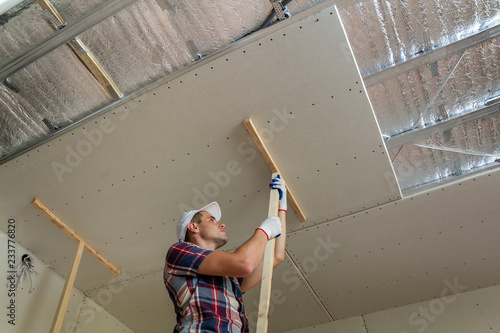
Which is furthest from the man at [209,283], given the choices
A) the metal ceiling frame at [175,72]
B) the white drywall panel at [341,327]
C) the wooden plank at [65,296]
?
the white drywall panel at [341,327]

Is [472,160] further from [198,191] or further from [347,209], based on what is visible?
[198,191]

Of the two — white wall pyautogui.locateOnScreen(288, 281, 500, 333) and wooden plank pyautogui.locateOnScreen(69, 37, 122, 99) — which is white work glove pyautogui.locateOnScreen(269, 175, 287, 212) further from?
white wall pyautogui.locateOnScreen(288, 281, 500, 333)

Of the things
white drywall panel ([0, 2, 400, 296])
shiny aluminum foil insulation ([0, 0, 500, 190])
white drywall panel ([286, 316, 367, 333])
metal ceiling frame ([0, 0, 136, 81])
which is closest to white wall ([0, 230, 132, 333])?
white drywall panel ([0, 2, 400, 296])

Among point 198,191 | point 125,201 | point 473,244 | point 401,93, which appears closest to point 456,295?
point 473,244

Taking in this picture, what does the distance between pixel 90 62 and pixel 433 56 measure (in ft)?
6.81

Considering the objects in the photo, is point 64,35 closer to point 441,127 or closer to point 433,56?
point 433,56

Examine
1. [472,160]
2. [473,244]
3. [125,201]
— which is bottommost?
[473,244]

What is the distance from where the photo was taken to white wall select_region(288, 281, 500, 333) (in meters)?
3.16

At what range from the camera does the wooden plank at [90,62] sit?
2.11 metres

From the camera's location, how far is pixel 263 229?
1740 mm

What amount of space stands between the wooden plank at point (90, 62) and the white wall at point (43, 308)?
1.68 metres

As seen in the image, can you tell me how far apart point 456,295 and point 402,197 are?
1.31 metres

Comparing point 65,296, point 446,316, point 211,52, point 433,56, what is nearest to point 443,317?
point 446,316

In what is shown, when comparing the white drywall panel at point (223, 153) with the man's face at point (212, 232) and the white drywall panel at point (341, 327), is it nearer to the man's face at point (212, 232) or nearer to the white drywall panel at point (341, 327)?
the man's face at point (212, 232)
